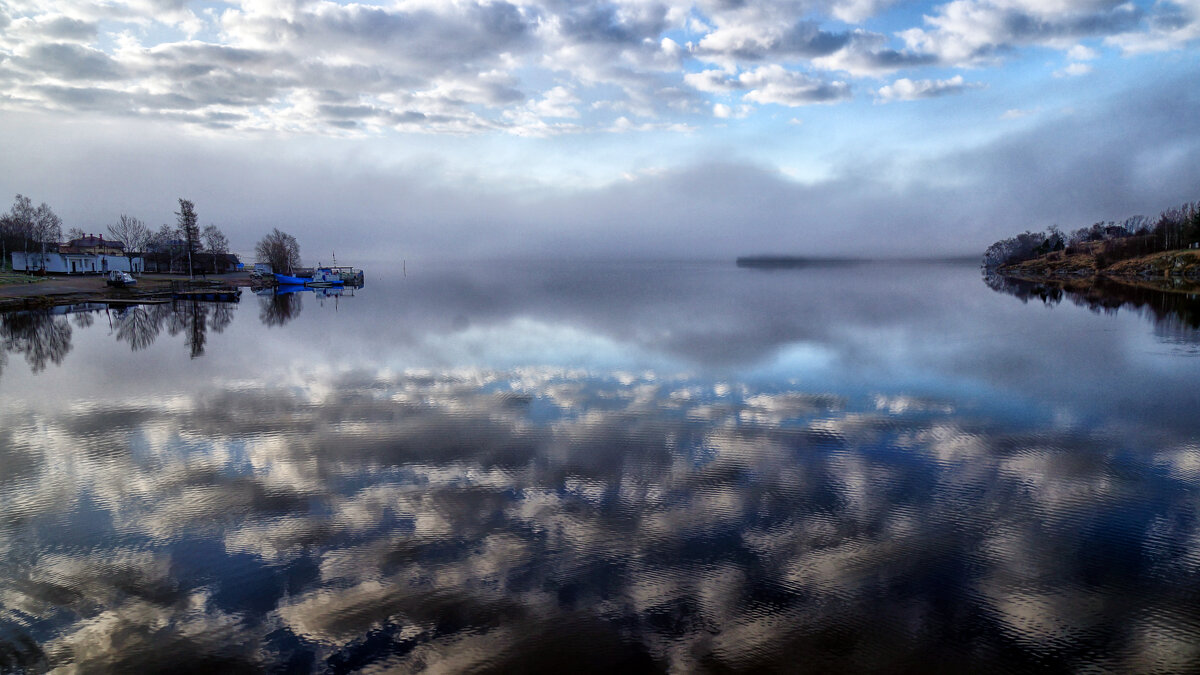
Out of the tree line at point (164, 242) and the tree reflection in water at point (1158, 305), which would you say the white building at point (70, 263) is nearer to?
the tree line at point (164, 242)

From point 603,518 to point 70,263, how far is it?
102 m

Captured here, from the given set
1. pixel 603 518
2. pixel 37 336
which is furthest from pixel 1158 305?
pixel 37 336

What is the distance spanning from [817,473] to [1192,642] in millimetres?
5278

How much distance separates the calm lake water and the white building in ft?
249

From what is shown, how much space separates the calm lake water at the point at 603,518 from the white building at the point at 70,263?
75803mm

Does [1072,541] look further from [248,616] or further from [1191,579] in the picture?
[248,616]

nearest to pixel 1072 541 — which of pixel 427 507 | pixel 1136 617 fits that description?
pixel 1136 617

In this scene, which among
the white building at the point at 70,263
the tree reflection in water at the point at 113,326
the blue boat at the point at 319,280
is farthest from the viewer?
the blue boat at the point at 319,280

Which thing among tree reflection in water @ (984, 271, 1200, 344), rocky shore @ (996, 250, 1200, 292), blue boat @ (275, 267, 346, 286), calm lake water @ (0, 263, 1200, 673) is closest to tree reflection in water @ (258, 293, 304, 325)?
calm lake water @ (0, 263, 1200, 673)

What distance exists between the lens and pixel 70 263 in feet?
273

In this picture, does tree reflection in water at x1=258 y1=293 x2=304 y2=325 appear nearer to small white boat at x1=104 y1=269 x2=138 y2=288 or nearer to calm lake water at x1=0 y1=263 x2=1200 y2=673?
small white boat at x1=104 y1=269 x2=138 y2=288

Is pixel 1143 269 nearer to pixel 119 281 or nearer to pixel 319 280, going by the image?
pixel 319 280

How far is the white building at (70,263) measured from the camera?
3086 inches

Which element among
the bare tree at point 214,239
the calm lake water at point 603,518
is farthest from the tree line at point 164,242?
the calm lake water at point 603,518
